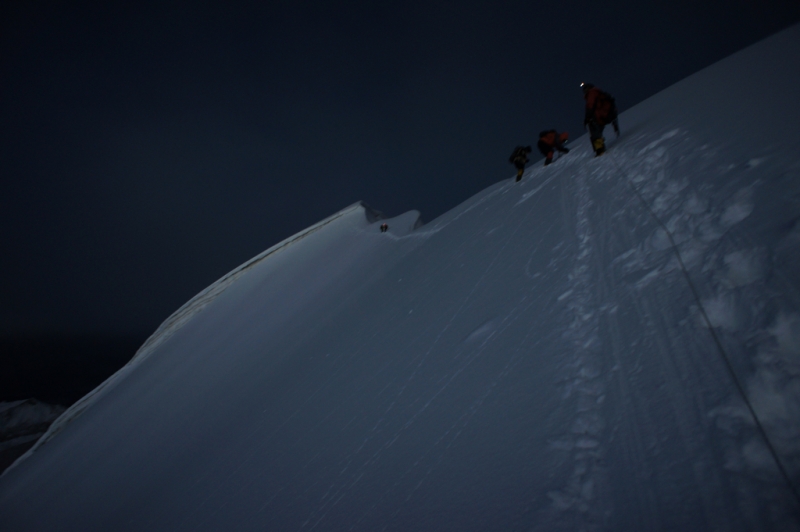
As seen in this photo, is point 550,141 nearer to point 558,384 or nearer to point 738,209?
point 738,209

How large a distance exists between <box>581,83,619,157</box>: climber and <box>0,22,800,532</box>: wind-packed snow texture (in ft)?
0.70

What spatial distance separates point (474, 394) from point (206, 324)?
10400 mm

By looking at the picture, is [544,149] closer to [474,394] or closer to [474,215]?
[474,215]

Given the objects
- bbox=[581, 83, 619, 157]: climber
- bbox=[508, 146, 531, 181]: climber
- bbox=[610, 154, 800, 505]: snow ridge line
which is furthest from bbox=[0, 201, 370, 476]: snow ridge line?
bbox=[610, 154, 800, 505]: snow ridge line

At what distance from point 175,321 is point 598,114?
47.7 feet

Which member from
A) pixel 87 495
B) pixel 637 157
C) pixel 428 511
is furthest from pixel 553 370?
pixel 87 495

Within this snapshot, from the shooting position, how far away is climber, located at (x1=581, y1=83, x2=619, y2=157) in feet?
14.6

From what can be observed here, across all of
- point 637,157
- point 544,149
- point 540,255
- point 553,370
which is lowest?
point 553,370

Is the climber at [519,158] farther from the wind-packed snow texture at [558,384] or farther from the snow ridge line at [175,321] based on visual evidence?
the snow ridge line at [175,321]

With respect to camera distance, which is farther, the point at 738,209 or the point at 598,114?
the point at 598,114

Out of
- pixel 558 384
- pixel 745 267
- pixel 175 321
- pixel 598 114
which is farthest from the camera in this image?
pixel 175 321

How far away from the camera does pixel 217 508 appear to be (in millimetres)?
2332

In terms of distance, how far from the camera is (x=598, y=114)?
4.59 metres

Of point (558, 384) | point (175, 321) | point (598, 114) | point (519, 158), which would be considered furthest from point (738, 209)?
point (175, 321)
